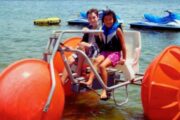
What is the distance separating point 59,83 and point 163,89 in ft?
5.23

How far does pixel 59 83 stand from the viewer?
559cm

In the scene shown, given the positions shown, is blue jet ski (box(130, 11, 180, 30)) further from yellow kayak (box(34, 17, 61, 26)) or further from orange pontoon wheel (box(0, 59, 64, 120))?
orange pontoon wheel (box(0, 59, 64, 120))

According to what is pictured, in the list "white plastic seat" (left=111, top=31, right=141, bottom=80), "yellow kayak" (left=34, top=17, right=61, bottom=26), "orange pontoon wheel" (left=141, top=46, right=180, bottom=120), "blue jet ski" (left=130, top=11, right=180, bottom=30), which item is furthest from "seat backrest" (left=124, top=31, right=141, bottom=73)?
"yellow kayak" (left=34, top=17, right=61, bottom=26)

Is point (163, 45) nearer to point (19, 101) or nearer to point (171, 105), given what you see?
point (171, 105)

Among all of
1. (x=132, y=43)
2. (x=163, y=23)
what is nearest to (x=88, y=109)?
(x=132, y=43)

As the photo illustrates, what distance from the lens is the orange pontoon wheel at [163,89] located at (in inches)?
238

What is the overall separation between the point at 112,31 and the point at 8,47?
33.8 feet

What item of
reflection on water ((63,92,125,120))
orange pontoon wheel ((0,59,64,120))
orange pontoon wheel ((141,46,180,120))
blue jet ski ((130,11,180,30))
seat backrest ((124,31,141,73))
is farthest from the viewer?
blue jet ski ((130,11,180,30))

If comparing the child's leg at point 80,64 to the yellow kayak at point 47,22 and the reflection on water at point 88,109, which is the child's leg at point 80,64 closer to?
the reflection on water at point 88,109

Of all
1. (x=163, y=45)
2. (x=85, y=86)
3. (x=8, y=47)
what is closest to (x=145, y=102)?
(x=85, y=86)

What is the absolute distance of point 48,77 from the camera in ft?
17.7

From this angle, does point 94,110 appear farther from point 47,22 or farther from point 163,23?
point 47,22

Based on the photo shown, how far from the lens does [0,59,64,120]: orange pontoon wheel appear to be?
5039 millimetres

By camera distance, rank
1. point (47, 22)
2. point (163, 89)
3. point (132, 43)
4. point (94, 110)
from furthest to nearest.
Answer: point (47, 22) → point (132, 43) → point (94, 110) → point (163, 89)
